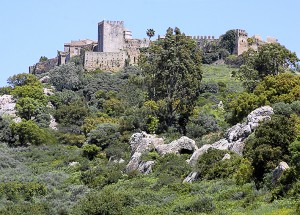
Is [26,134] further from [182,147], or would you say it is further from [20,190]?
[20,190]

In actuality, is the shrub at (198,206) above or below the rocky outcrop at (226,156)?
below

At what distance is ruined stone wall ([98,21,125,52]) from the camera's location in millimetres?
105188

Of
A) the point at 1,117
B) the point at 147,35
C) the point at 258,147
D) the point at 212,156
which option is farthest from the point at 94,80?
the point at 258,147

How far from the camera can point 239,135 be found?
152 feet

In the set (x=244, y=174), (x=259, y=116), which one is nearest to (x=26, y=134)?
(x=259, y=116)

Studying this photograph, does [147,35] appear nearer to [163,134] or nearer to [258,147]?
[163,134]

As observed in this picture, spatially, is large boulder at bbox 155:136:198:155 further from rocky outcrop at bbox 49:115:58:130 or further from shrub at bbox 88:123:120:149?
rocky outcrop at bbox 49:115:58:130

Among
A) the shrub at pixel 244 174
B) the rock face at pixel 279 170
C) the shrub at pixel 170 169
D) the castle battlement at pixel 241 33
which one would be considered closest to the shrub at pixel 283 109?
the shrub at pixel 170 169

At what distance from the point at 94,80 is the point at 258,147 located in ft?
154

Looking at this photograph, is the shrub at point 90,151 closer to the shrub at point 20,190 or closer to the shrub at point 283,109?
the shrub at point 20,190

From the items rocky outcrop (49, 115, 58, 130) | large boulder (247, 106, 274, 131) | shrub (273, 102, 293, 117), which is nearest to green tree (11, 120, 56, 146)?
rocky outcrop (49, 115, 58, 130)

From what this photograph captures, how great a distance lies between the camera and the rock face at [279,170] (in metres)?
36.1

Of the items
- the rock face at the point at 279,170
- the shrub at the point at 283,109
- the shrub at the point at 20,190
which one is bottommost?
the shrub at the point at 20,190

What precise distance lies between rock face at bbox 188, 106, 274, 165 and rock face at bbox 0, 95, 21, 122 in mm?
26236
